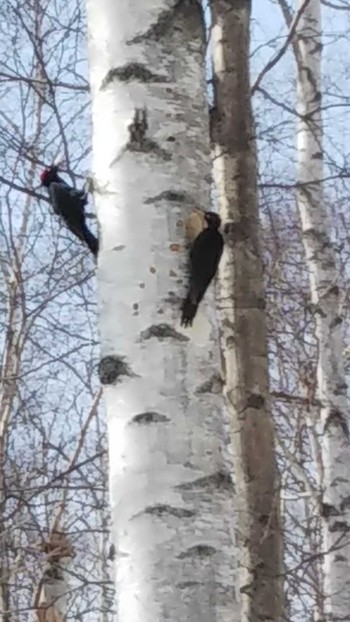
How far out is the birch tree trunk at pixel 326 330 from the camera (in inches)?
144

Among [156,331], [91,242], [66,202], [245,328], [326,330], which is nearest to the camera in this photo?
[156,331]

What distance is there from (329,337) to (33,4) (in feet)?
7.33

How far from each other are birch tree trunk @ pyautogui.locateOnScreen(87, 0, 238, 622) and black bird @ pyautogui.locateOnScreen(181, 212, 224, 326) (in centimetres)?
1

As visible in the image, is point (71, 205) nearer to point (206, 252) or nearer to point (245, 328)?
point (206, 252)

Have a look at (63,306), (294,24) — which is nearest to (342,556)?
(294,24)

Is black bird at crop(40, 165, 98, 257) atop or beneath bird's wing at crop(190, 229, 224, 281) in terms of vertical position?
atop

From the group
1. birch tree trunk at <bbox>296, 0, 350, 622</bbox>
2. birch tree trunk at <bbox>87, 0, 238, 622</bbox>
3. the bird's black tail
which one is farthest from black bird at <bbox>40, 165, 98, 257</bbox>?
birch tree trunk at <bbox>296, 0, 350, 622</bbox>

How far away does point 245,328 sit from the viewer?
2.40m

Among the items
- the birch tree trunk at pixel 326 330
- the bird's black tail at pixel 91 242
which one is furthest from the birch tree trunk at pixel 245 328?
the birch tree trunk at pixel 326 330

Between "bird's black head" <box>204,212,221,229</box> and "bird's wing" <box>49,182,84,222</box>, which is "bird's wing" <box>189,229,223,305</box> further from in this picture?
"bird's wing" <box>49,182,84,222</box>

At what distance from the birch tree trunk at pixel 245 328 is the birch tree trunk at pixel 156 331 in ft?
2.96

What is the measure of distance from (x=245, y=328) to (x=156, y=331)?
102cm

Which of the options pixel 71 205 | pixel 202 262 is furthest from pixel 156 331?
pixel 71 205

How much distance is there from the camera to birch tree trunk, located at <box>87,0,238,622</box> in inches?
51.8
